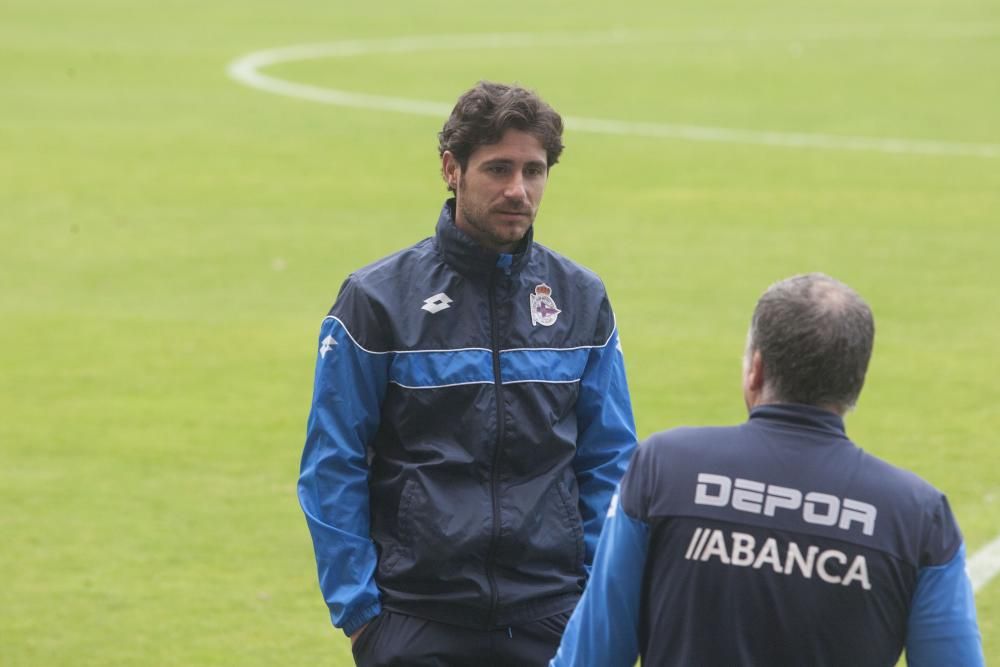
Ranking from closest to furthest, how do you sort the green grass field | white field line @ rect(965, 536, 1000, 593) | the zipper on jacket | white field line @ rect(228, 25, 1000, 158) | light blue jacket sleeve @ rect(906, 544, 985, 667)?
light blue jacket sleeve @ rect(906, 544, 985, 667) < the zipper on jacket < white field line @ rect(965, 536, 1000, 593) < the green grass field < white field line @ rect(228, 25, 1000, 158)

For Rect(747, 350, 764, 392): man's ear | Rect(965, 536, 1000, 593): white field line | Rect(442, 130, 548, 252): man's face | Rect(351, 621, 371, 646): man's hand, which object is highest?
Rect(442, 130, 548, 252): man's face

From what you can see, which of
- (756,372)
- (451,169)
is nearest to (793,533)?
(756,372)

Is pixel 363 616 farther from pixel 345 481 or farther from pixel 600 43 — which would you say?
pixel 600 43

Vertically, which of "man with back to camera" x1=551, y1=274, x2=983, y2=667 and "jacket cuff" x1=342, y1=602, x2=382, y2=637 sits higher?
"man with back to camera" x1=551, y1=274, x2=983, y2=667

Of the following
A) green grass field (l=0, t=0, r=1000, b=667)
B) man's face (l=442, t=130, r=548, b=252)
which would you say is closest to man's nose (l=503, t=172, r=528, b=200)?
man's face (l=442, t=130, r=548, b=252)

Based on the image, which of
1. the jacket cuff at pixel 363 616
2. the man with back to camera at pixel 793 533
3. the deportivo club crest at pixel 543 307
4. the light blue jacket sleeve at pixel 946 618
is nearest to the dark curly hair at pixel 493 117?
the deportivo club crest at pixel 543 307

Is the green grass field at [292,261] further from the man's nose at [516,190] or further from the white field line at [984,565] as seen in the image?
the man's nose at [516,190]

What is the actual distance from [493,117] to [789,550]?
163 cm

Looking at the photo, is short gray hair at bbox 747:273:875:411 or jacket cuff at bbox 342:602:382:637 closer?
short gray hair at bbox 747:273:875:411

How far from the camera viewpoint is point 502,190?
4488mm

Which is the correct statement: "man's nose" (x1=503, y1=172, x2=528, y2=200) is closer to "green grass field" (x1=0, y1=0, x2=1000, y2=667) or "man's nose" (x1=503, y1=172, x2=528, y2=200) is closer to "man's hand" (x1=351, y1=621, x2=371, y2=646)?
"man's hand" (x1=351, y1=621, x2=371, y2=646)

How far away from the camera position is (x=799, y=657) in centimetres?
332

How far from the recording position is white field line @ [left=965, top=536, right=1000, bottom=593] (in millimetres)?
7770

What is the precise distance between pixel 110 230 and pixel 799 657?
519 inches
